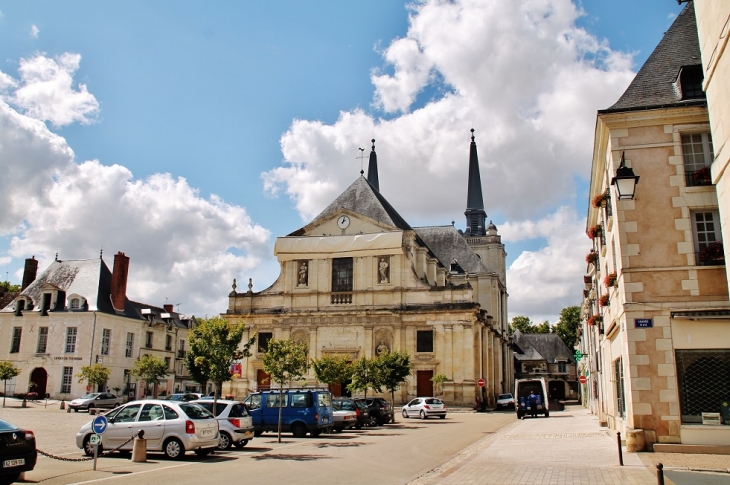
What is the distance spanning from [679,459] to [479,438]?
32.4ft

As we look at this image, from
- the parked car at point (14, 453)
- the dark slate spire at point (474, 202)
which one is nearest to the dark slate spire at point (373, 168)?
the dark slate spire at point (474, 202)

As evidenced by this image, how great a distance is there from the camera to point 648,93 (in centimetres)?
1639

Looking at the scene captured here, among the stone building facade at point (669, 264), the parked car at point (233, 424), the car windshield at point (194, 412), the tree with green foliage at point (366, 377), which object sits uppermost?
the stone building facade at point (669, 264)

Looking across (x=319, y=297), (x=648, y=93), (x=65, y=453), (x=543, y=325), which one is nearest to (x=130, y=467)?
(x=65, y=453)

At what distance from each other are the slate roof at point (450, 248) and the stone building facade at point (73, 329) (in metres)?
27.6

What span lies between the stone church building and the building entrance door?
2.9 inches

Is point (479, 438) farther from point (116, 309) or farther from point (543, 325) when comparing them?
Answer: point (543, 325)

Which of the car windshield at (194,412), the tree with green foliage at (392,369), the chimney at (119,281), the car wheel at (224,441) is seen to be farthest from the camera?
the chimney at (119,281)

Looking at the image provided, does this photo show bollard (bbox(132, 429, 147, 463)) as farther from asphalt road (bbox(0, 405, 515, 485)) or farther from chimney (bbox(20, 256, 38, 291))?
chimney (bbox(20, 256, 38, 291))

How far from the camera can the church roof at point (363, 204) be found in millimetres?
54281

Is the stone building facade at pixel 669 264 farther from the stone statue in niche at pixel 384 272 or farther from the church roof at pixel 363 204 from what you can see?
the church roof at pixel 363 204

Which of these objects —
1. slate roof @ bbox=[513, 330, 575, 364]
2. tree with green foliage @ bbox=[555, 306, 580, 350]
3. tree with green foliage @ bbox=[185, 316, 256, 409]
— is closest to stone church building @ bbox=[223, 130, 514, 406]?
tree with green foliage @ bbox=[185, 316, 256, 409]

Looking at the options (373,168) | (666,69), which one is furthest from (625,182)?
(373,168)

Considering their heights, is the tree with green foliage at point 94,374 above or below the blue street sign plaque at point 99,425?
above
